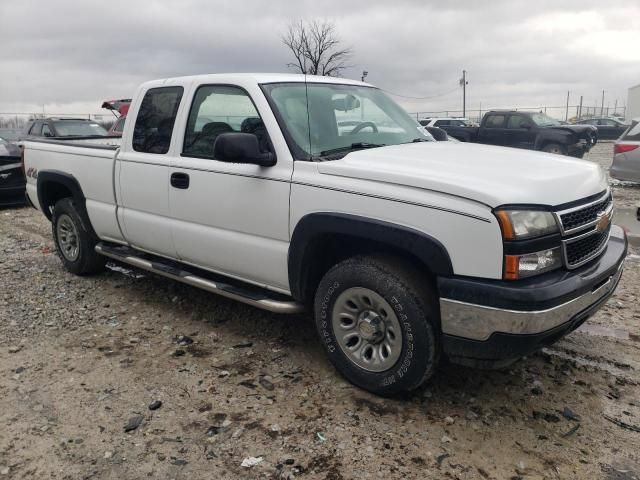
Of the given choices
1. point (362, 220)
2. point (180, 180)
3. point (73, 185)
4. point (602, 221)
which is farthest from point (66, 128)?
point (602, 221)

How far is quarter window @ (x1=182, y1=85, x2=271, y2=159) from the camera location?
3.77m

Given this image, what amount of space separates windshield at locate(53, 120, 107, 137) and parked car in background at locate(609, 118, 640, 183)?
1155cm

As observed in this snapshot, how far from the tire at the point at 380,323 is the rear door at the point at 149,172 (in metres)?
1.64

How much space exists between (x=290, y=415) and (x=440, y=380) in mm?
1031

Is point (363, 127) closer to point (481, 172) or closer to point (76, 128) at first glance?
point (481, 172)

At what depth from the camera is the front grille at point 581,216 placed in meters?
2.84

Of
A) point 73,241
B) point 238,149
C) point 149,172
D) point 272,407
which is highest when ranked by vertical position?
point 238,149

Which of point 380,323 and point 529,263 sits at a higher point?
point 529,263

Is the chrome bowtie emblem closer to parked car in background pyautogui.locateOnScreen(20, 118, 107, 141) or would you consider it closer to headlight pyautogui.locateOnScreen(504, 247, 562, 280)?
headlight pyautogui.locateOnScreen(504, 247, 562, 280)

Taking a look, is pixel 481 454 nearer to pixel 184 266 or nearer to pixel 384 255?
pixel 384 255

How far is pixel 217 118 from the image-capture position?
13.3 ft

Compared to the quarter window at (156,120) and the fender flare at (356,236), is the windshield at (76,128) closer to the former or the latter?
the quarter window at (156,120)

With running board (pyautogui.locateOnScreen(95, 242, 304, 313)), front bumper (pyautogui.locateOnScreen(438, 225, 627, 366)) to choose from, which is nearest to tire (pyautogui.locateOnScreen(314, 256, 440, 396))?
front bumper (pyautogui.locateOnScreen(438, 225, 627, 366))

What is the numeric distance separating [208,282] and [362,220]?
1.53 metres
